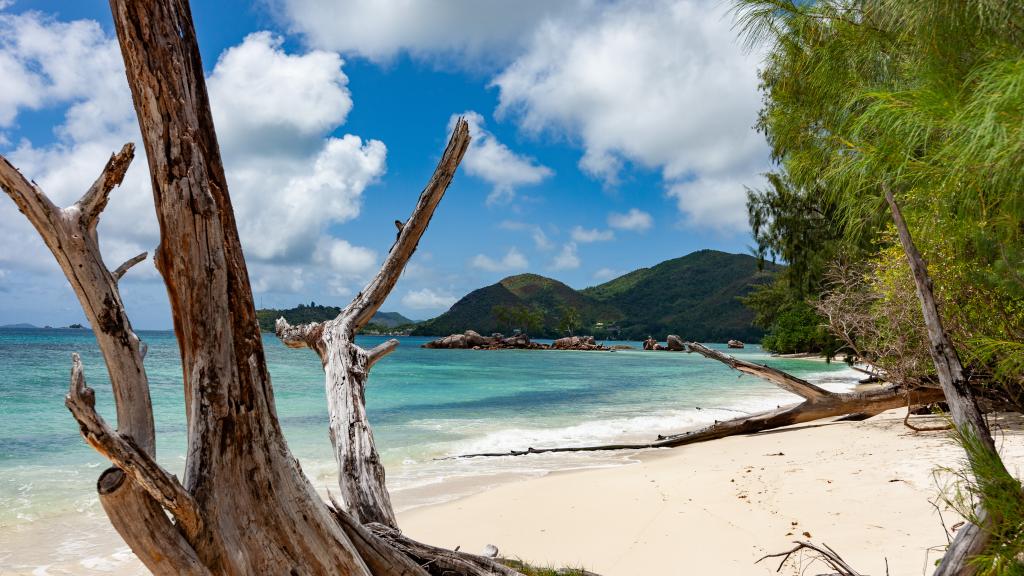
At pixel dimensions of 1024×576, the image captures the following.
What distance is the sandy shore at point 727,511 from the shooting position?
442cm

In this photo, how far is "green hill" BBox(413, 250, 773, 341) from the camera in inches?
4131

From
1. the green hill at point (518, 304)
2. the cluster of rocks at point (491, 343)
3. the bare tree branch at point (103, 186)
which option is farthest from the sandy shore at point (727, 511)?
the green hill at point (518, 304)

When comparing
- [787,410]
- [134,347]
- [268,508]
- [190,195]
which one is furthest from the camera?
[787,410]

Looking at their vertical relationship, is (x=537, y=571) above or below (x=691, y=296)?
below

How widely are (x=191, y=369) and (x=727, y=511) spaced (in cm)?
517

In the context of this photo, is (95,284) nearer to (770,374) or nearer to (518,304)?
(770,374)

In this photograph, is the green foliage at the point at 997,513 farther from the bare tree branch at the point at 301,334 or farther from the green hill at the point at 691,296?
the green hill at the point at 691,296

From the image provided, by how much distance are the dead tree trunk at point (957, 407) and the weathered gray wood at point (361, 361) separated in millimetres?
2414

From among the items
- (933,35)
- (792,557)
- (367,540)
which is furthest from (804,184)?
(367,540)

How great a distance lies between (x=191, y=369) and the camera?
195 cm

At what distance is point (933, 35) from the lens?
8.47 feet

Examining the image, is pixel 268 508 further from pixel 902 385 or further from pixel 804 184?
pixel 902 385

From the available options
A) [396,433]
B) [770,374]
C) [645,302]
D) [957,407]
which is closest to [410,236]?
[957,407]

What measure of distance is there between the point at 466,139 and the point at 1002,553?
320cm
